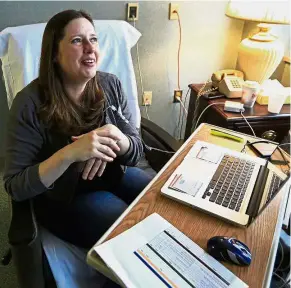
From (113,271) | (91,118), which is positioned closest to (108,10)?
(91,118)

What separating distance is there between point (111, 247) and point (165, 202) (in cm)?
22

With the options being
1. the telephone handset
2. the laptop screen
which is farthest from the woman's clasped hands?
the telephone handset

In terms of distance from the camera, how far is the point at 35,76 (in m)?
1.48

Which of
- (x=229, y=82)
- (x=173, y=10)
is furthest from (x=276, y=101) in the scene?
(x=173, y=10)

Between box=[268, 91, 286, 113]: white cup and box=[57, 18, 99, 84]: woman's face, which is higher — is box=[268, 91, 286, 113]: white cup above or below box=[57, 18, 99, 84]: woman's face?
below

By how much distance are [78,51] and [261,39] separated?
1031 millimetres

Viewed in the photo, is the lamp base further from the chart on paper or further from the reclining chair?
the chart on paper

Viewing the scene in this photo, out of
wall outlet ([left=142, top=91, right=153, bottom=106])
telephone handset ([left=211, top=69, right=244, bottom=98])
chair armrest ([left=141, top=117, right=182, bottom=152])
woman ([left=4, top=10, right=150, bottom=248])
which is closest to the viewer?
woman ([left=4, top=10, right=150, bottom=248])

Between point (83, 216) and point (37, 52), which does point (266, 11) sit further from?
point (83, 216)

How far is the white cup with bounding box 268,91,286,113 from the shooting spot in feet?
5.19

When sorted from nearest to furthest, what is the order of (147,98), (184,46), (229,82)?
(229,82) < (184,46) < (147,98)

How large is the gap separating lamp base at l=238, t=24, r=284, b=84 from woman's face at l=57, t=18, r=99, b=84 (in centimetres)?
92

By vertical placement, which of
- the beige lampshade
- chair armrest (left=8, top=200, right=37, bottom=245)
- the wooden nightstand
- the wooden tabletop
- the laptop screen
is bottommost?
chair armrest (left=8, top=200, right=37, bottom=245)

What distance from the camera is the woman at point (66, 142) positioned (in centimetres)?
96
